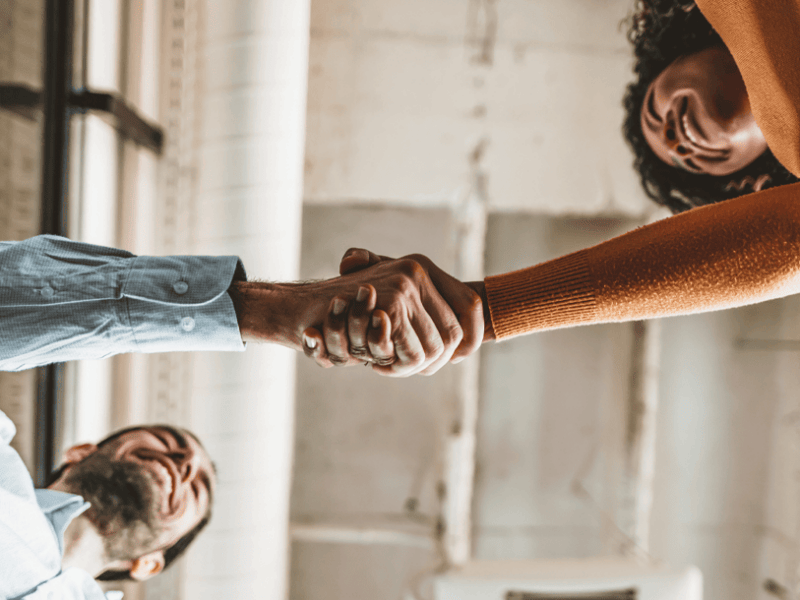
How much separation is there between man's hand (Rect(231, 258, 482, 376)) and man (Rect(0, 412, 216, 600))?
21.1 inches

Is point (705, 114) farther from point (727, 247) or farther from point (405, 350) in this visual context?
point (405, 350)

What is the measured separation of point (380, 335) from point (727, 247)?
0.47m

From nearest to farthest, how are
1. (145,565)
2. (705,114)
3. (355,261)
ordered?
(355,261)
(705,114)
(145,565)

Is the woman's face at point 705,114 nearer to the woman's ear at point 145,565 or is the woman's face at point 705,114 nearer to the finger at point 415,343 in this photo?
the finger at point 415,343

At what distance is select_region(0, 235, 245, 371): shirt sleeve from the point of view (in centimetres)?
72

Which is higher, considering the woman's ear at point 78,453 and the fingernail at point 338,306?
the fingernail at point 338,306

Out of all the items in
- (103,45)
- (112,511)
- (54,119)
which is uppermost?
(103,45)

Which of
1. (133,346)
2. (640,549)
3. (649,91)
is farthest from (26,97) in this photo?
(640,549)

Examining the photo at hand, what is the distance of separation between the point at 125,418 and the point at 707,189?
1982 mm

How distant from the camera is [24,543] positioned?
36.0 inches

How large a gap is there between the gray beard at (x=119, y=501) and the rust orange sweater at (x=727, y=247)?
1.13m

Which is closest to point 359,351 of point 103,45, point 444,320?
point 444,320

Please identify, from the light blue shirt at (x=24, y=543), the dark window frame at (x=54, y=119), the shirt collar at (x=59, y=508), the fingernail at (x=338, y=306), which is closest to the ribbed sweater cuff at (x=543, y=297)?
the fingernail at (x=338, y=306)

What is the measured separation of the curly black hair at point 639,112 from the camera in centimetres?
114
